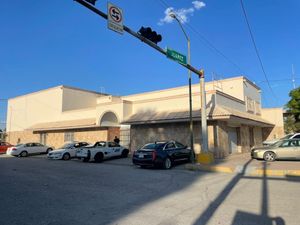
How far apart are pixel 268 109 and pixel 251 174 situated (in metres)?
25.3

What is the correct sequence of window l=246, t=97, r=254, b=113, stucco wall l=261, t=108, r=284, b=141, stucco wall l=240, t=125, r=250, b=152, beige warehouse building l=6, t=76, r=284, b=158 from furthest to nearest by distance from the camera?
stucco wall l=261, t=108, r=284, b=141 < window l=246, t=97, r=254, b=113 < stucco wall l=240, t=125, r=250, b=152 < beige warehouse building l=6, t=76, r=284, b=158

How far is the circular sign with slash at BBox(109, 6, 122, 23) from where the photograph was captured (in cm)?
977

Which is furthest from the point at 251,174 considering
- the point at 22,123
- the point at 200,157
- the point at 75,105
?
the point at 22,123

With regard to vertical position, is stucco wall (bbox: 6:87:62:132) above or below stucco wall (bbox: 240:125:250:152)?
above

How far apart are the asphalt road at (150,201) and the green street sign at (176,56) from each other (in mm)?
5775

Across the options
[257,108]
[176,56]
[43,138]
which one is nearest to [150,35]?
[176,56]

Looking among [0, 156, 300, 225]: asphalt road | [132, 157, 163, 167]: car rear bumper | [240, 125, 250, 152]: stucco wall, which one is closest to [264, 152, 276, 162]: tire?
[0, 156, 300, 225]: asphalt road

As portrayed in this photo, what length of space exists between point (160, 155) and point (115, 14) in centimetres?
871

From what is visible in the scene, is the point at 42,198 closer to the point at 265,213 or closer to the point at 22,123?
the point at 265,213

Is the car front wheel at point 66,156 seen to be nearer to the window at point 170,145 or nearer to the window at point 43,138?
the window at point 170,145

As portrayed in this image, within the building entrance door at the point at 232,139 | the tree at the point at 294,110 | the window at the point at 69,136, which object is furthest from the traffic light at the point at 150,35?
the tree at the point at 294,110

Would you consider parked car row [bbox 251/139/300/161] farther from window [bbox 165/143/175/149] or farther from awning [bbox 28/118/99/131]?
awning [bbox 28/118/99/131]

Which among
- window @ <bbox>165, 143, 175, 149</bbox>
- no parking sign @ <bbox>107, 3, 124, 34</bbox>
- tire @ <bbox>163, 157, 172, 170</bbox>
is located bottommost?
tire @ <bbox>163, 157, 172, 170</bbox>

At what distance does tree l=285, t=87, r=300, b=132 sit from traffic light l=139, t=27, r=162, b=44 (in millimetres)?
32362
